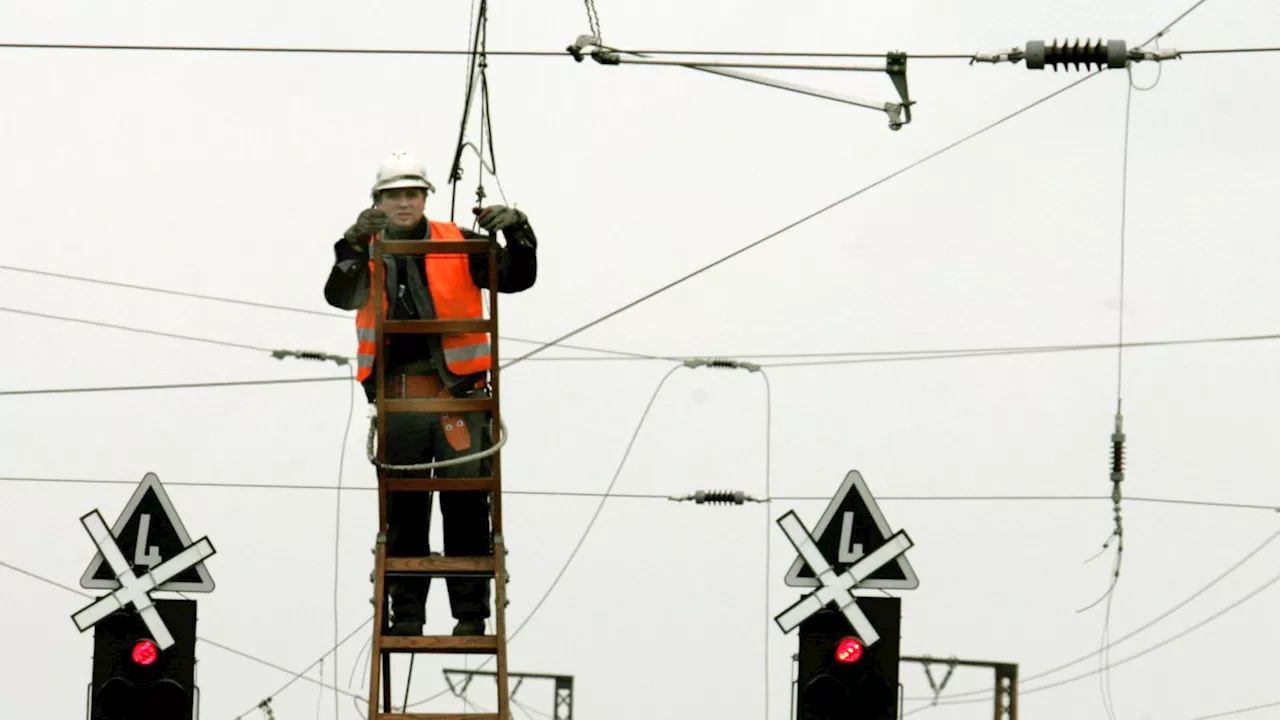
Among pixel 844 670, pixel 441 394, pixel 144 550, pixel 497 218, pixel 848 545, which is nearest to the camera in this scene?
pixel 497 218

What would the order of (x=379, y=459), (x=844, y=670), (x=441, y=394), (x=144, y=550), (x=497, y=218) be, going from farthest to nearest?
(x=144, y=550), (x=844, y=670), (x=441, y=394), (x=379, y=459), (x=497, y=218)

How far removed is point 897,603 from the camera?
18.3m

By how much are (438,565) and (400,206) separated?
162cm

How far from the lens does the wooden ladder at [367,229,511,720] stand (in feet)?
56.3

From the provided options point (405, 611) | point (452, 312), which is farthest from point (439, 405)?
point (405, 611)

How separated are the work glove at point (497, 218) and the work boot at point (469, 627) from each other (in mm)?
1762

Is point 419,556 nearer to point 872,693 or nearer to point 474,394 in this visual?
point 474,394

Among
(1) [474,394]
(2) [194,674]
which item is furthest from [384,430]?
(2) [194,674]

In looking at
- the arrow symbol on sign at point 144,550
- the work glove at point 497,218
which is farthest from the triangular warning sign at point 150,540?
the work glove at point 497,218

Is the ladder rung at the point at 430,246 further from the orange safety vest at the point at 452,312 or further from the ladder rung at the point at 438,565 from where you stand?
the ladder rung at the point at 438,565

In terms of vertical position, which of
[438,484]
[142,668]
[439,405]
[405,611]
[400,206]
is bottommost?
[142,668]

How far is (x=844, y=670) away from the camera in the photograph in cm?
1809

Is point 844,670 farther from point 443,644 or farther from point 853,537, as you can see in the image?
point 443,644

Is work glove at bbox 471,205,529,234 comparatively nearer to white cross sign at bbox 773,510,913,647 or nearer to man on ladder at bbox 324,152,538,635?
man on ladder at bbox 324,152,538,635
